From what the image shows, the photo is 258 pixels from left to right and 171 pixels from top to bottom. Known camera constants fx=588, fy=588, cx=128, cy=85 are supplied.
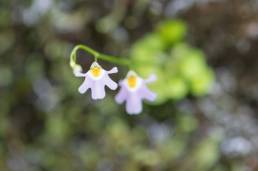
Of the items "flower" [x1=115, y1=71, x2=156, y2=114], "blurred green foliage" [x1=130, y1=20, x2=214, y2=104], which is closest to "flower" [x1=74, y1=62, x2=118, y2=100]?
"flower" [x1=115, y1=71, x2=156, y2=114]

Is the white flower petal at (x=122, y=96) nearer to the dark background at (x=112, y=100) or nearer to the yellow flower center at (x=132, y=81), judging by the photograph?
the yellow flower center at (x=132, y=81)

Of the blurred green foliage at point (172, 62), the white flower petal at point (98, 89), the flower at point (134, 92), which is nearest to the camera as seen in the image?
the white flower petal at point (98, 89)

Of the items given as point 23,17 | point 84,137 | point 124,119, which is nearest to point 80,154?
point 84,137

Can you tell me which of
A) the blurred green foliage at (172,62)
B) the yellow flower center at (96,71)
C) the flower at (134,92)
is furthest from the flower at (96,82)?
the blurred green foliage at (172,62)

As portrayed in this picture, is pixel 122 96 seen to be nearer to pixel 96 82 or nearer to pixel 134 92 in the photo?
pixel 134 92

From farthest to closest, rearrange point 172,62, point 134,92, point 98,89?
point 172,62 < point 134,92 < point 98,89

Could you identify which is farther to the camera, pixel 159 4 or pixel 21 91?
pixel 21 91

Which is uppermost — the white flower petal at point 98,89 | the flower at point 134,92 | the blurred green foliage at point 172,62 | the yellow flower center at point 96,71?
the blurred green foliage at point 172,62

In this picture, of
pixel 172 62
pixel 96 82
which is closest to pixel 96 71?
pixel 96 82

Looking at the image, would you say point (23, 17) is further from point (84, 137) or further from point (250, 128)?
point (250, 128)
